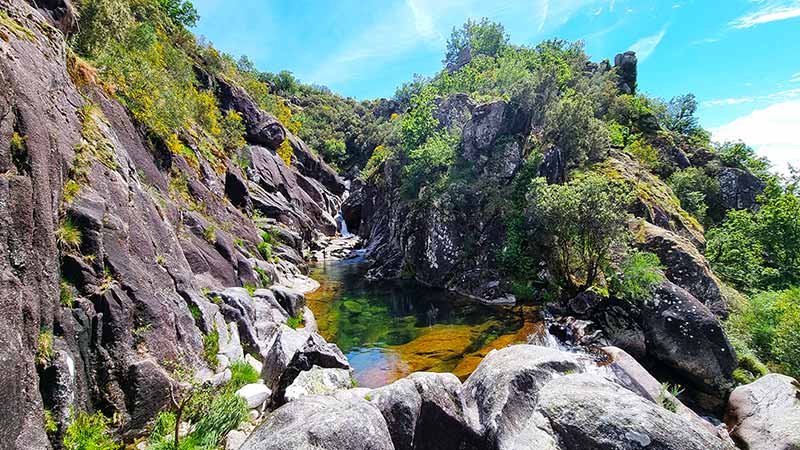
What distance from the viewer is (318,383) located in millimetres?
9375

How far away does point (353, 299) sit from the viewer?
2634 centimetres

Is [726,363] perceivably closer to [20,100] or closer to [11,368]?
[11,368]

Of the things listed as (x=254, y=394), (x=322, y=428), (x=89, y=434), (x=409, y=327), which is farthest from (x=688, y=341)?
(x=89, y=434)

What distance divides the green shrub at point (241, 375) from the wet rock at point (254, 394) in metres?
0.33

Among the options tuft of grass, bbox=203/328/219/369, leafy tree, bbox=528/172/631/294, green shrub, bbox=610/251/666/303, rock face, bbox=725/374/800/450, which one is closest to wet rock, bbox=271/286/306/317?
tuft of grass, bbox=203/328/219/369

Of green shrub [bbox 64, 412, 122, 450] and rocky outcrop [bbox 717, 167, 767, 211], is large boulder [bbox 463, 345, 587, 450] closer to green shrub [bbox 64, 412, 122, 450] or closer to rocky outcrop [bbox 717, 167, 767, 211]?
green shrub [bbox 64, 412, 122, 450]

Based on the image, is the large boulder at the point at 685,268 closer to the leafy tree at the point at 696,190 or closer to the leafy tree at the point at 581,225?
the leafy tree at the point at 581,225

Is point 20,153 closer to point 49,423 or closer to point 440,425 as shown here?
point 49,423

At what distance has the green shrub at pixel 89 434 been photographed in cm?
589

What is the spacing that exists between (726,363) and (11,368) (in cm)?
1974

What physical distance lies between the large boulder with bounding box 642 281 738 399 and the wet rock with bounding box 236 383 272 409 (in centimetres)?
1530

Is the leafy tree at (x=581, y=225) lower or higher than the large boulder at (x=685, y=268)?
higher

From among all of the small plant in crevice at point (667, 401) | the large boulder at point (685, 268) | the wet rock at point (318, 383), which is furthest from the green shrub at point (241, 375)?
the large boulder at point (685, 268)

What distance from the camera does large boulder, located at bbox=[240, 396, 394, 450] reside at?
569 centimetres
